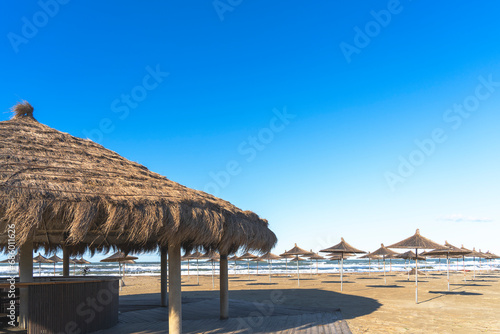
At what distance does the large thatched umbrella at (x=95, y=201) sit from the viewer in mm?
5480

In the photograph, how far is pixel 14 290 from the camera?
26.1 ft

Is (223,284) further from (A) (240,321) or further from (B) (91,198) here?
(B) (91,198)

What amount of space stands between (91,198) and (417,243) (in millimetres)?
11414

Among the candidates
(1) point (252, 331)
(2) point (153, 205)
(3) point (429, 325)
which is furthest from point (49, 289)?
(3) point (429, 325)

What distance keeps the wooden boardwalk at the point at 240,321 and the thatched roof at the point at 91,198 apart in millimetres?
1689

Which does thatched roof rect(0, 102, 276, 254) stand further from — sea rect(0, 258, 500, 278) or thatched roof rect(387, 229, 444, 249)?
sea rect(0, 258, 500, 278)

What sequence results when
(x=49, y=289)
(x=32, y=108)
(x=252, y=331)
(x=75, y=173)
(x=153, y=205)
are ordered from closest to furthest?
(x=153, y=205) → (x=75, y=173) → (x=49, y=289) → (x=252, y=331) → (x=32, y=108)

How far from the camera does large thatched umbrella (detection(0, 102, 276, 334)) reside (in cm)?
548

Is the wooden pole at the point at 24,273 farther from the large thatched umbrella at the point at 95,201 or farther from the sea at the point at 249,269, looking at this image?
the sea at the point at 249,269

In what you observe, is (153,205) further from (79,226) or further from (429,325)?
(429,325)

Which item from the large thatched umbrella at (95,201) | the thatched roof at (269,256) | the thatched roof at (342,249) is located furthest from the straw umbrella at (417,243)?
the thatched roof at (269,256)

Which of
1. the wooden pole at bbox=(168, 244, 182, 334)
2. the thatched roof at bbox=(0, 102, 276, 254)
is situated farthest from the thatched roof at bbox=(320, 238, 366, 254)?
the wooden pole at bbox=(168, 244, 182, 334)

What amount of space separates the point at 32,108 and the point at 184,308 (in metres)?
6.52

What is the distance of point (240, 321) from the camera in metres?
8.98
